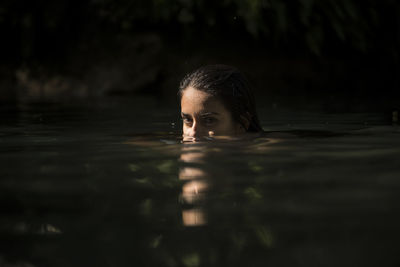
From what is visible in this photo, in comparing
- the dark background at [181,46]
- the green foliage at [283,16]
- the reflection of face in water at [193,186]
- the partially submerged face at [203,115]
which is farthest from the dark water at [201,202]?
the dark background at [181,46]

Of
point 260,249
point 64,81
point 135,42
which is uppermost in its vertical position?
point 135,42

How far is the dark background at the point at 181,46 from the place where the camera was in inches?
308

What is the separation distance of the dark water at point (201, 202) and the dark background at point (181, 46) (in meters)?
5.14

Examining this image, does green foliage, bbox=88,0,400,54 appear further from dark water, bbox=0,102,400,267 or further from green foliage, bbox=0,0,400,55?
dark water, bbox=0,102,400,267

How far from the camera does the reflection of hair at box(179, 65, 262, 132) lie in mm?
3242

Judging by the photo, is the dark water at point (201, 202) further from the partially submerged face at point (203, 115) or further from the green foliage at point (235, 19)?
the green foliage at point (235, 19)

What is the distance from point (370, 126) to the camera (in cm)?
352

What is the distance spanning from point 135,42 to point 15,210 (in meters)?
7.08

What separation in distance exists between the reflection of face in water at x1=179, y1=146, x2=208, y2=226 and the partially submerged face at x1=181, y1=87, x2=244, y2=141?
0.63m

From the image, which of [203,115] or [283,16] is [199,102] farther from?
[283,16]

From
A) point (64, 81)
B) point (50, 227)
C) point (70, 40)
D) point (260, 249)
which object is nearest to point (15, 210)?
point (50, 227)

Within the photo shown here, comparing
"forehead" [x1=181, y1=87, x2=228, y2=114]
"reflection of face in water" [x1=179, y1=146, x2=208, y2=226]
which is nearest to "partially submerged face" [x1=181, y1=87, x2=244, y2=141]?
"forehead" [x1=181, y1=87, x2=228, y2=114]

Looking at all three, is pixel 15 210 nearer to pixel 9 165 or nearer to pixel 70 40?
pixel 9 165

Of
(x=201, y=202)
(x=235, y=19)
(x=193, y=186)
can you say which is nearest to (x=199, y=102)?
(x=193, y=186)
